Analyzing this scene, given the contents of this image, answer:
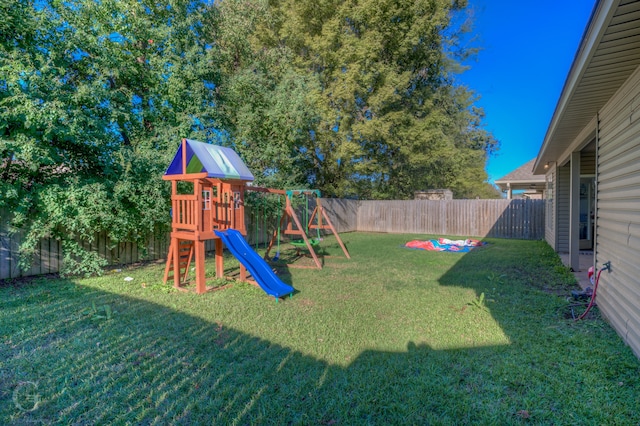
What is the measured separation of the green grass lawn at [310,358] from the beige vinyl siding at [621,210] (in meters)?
0.25

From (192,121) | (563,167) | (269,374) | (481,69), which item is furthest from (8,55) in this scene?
(481,69)

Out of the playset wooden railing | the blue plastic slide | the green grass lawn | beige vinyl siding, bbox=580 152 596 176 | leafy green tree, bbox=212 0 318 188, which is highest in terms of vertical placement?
leafy green tree, bbox=212 0 318 188

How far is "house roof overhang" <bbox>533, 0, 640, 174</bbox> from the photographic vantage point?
2.14m

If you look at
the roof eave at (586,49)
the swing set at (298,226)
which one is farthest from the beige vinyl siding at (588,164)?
the swing set at (298,226)

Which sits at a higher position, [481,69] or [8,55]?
[481,69]

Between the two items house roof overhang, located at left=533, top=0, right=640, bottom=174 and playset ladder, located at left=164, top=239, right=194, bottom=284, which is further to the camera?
playset ladder, located at left=164, top=239, right=194, bottom=284

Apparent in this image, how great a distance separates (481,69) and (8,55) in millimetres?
21776

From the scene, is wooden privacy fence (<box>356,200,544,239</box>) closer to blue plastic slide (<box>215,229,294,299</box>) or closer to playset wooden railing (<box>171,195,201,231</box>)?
blue plastic slide (<box>215,229,294,299</box>)

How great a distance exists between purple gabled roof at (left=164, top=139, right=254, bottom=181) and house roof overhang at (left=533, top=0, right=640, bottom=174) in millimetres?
4340

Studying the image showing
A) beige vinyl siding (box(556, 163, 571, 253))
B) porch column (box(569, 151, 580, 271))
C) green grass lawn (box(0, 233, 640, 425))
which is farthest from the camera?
beige vinyl siding (box(556, 163, 571, 253))

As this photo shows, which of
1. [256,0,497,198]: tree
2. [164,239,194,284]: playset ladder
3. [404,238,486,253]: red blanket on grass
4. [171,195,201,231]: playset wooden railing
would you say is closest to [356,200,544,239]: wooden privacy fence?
[256,0,497,198]: tree

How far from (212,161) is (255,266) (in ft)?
5.68

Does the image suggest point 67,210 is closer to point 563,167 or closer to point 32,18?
point 32,18

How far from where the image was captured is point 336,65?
554 inches
